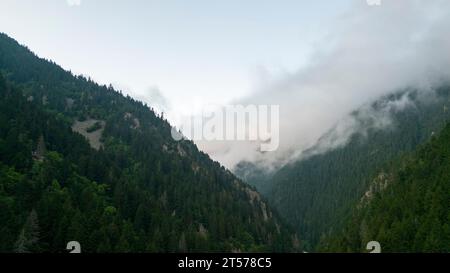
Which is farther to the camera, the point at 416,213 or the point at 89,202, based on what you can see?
the point at 416,213

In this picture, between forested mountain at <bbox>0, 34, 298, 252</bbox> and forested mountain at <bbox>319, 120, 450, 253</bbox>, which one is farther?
forested mountain at <bbox>319, 120, 450, 253</bbox>

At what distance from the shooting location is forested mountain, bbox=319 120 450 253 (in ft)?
294

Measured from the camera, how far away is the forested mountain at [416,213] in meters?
89.5

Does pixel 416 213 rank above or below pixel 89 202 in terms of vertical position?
below

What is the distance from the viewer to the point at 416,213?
111m

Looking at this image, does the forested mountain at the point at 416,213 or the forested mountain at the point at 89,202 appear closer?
the forested mountain at the point at 89,202
